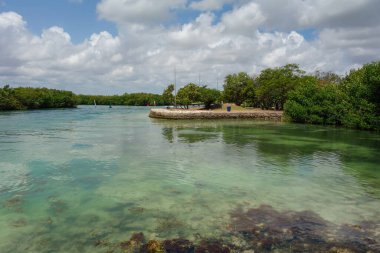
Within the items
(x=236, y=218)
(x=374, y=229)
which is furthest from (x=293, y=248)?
(x=374, y=229)

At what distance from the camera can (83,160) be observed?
18.6 m

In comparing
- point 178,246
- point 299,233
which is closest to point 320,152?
point 299,233

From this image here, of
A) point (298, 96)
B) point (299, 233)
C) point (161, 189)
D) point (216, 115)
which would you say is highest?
point (298, 96)

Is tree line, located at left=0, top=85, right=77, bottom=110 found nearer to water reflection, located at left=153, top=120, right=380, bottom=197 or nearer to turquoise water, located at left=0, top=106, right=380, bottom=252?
turquoise water, located at left=0, top=106, right=380, bottom=252

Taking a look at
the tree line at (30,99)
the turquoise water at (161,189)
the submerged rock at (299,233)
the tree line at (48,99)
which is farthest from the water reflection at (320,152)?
the tree line at (48,99)

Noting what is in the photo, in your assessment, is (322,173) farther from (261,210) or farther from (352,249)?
(352,249)

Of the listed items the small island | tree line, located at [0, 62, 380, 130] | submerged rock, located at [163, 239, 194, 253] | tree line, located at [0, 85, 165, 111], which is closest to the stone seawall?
the small island

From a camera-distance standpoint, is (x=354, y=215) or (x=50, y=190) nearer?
(x=354, y=215)

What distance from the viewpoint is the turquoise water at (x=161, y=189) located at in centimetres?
891

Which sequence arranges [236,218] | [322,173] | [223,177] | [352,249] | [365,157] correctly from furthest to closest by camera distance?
[365,157] < [322,173] < [223,177] < [236,218] < [352,249]

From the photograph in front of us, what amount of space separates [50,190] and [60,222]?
3709mm

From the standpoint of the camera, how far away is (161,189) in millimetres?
12875

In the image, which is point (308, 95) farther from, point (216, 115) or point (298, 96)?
point (216, 115)

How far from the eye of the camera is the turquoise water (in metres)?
8.91
